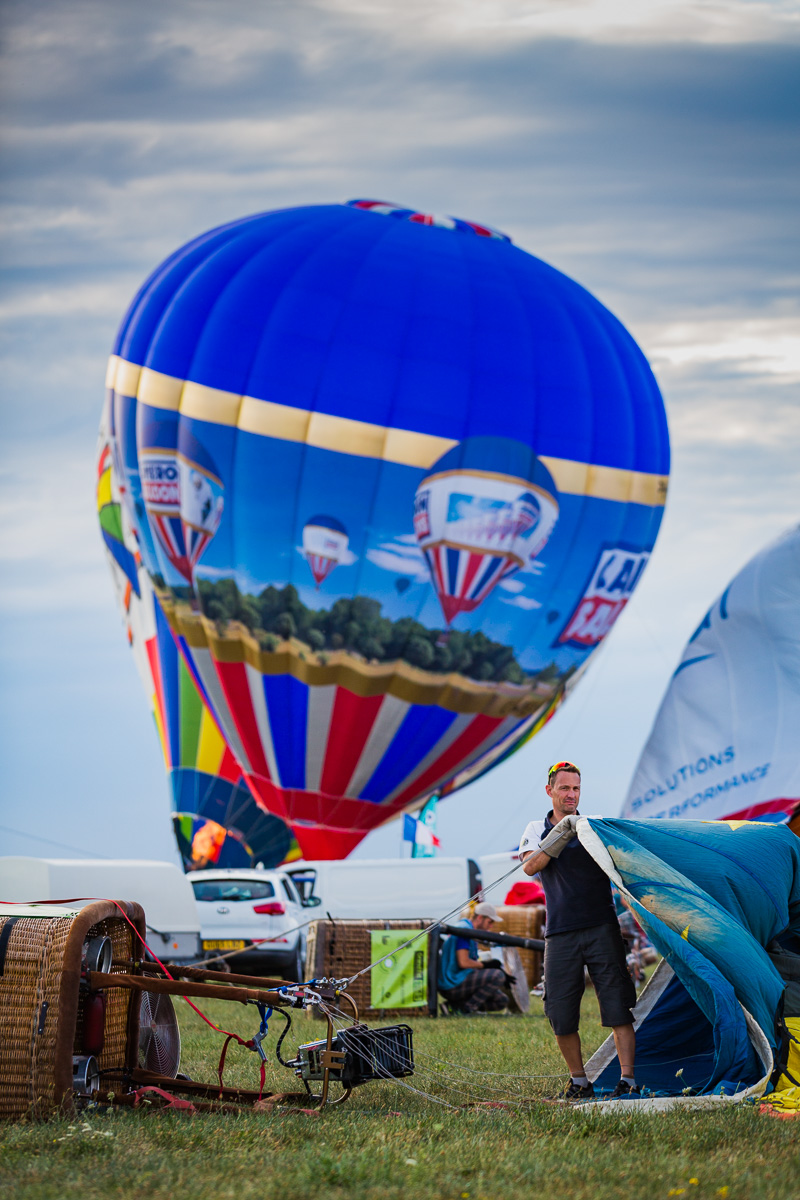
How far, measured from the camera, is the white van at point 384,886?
1652 cm

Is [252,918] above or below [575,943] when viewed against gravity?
below

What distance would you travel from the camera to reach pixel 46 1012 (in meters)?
4.99

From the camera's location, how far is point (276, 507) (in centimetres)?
1938

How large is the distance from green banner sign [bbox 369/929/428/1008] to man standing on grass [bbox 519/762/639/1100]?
5.20 metres

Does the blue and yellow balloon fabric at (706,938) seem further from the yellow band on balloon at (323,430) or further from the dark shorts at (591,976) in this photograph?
the yellow band on balloon at (323,430)

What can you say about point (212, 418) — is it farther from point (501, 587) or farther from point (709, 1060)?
point (709, 1060)

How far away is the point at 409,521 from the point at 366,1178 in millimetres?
15568

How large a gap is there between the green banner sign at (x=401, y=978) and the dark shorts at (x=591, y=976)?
17.1 ft

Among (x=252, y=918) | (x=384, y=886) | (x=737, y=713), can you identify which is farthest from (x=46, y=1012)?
(x=737, y=713)

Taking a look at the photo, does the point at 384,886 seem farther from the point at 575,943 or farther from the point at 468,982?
the point at 575,943

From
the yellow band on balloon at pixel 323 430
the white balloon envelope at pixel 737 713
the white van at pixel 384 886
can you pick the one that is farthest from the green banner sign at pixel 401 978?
the yellow band on balloon at pixel 323 430

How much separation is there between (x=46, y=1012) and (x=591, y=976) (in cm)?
234

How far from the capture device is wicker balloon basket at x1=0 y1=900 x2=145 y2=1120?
498cm

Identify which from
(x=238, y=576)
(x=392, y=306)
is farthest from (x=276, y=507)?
(x=392, y=306)
